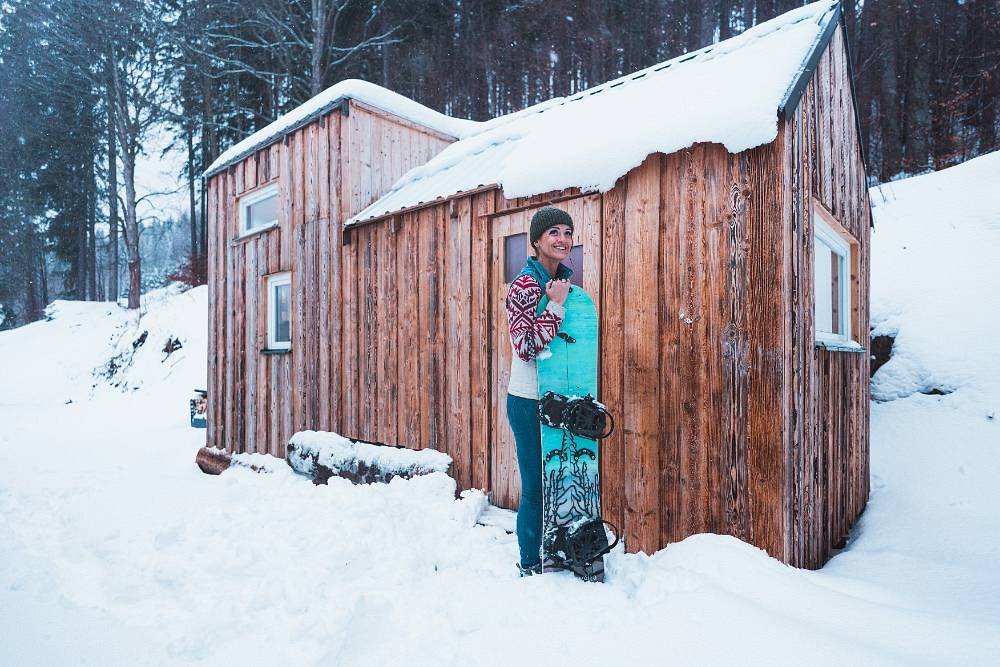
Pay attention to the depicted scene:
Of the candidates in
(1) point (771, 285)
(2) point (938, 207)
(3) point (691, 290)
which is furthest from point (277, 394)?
(2) point (938, 207)

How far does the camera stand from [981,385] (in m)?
5.22

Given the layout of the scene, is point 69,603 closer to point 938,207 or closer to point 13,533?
point 13,533

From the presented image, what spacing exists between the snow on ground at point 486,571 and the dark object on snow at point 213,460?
1.15 feet

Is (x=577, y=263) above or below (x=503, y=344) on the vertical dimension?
above

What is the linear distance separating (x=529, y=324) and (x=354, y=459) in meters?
3.24

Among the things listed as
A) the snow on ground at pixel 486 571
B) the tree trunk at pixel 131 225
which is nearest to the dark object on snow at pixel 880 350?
the snow on ground at pixel 486 571

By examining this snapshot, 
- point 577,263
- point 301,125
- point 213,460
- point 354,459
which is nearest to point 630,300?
point 577,263

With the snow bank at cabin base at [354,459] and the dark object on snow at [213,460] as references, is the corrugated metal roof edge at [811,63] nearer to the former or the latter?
the snow bank at cabin base at [354,459]

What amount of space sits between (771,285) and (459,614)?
2231mm

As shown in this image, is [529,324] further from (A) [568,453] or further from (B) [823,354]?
(B) [823,354]

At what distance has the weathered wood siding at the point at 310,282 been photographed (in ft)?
18.3

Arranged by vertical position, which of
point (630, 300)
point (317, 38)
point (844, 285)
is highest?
point (317, 38)

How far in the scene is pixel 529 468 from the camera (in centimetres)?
263

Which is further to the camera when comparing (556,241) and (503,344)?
(503,344)
